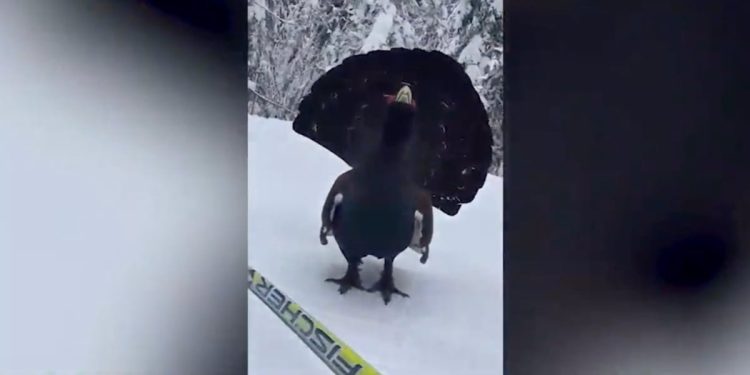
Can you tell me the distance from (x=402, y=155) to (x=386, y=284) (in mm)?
315

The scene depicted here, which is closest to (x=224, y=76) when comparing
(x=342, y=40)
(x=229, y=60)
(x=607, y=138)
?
(x=229, y=60)

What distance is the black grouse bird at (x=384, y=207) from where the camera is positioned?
1451 millimetres

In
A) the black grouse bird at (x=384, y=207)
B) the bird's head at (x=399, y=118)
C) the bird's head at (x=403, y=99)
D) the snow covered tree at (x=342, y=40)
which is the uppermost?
the snow covered tree at (x=342, y=40)

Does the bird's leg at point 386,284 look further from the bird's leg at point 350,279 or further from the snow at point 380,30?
the snow at point 380,30

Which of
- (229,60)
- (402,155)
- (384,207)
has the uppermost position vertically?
(229,60)

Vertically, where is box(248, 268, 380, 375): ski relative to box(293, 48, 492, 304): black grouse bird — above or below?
below

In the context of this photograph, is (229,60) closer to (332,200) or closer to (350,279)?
(332,200)

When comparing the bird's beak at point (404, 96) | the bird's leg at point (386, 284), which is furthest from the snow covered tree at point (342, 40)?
the bird's leg at point (386, 284)

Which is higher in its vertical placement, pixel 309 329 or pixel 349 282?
pixel 349 282

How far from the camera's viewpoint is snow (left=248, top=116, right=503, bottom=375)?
1425mm

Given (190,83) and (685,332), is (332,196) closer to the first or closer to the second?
(190,83)

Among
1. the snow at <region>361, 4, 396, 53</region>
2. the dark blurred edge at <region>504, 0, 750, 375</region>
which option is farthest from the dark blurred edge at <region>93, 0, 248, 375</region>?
the dark blurred edge at <region>504, 0, 750, 375</region>

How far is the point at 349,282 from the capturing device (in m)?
1.46

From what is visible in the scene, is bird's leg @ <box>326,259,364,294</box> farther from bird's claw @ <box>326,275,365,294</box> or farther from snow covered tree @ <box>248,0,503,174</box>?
snow covered tree @ <box>248,0,503,174</box>
